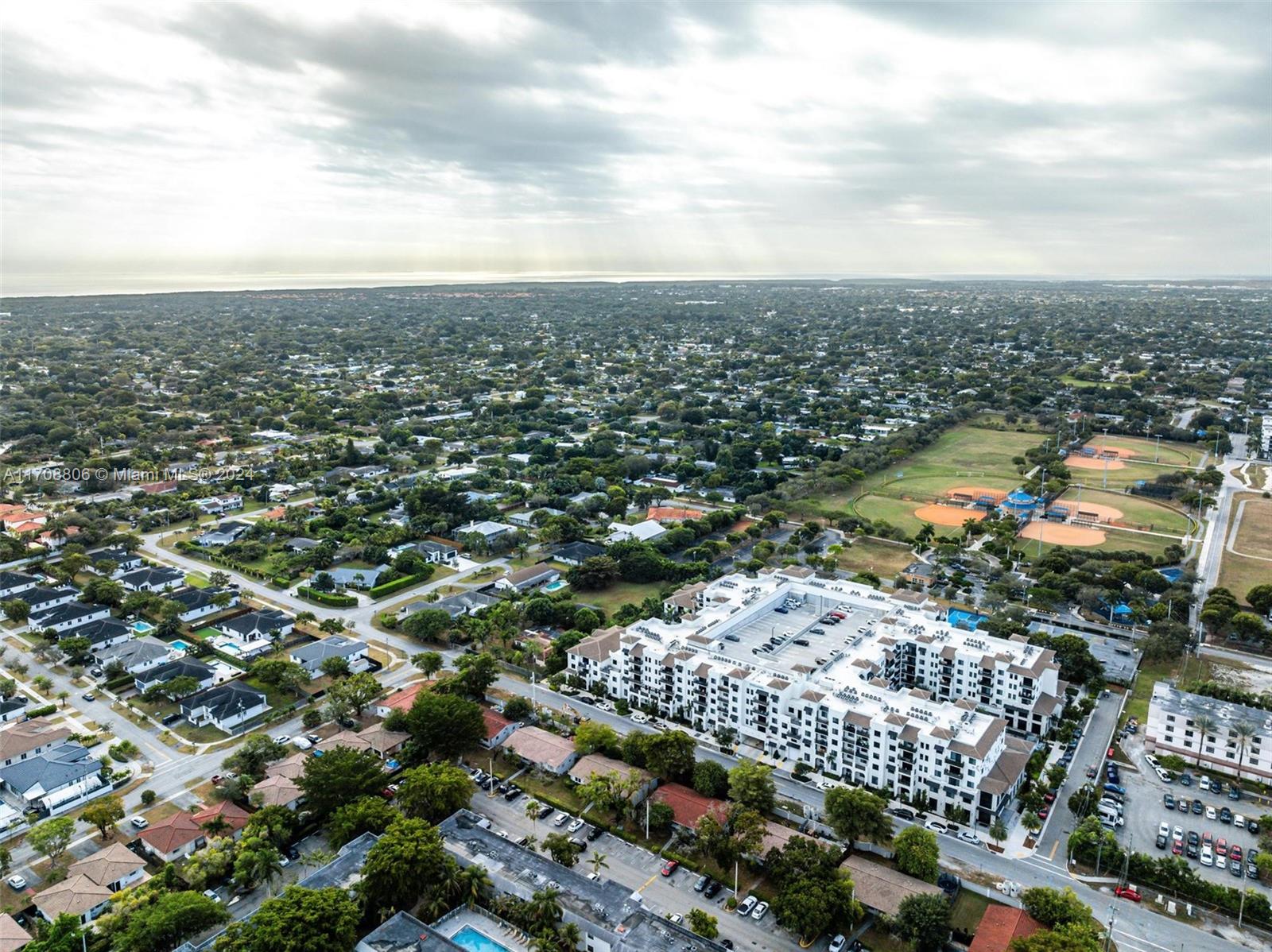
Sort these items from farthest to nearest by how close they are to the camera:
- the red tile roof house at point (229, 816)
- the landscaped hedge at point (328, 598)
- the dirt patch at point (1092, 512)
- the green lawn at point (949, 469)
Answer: the green lawn at point (949, 469) < the dirt patch at point (1092, 512) < the landscaped hedge at point (328, 598) < the red tile roof house at point (229, 816)

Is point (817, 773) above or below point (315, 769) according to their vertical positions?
below

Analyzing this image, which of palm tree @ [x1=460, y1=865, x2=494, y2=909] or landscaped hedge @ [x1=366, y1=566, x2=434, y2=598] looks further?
landscaped hedge @ [x1=366, y1=566, x2=434, y2=598]

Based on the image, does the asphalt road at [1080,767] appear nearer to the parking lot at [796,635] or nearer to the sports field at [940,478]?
the parking lot at [796,635]

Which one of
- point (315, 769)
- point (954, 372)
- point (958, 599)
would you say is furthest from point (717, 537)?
point (954, 372)

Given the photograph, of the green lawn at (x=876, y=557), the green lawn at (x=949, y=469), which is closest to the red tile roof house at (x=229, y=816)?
the green lawn at (x=876, y=557)

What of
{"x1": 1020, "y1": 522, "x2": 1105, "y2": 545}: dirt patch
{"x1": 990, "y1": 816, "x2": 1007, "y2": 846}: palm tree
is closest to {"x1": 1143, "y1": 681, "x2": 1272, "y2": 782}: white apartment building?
{"x1": 990, "y1": 816, "x2": 1007, "y2": 846}: palm tree

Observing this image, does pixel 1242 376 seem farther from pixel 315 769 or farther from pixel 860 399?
pixel 315 769

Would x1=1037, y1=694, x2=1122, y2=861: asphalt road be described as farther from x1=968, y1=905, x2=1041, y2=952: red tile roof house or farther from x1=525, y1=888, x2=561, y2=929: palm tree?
x1=525, y1=888, x2=561, y2=929: palm tree
